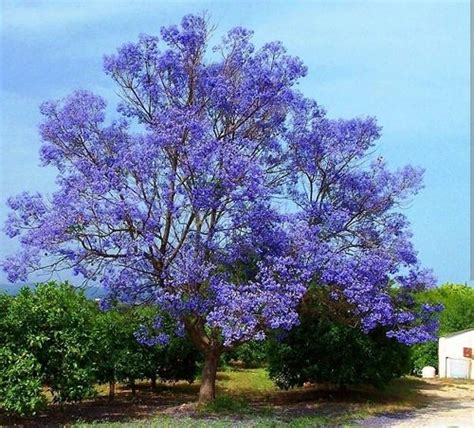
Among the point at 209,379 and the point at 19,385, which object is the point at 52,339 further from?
the point at 209,379

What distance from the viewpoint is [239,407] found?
46.4 ft

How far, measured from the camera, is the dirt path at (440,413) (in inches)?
520

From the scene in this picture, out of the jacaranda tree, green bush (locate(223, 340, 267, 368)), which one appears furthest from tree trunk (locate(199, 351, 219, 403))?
green bush (locate(223, 340, 267, 368))

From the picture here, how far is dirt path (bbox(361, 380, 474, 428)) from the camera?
1322 cm

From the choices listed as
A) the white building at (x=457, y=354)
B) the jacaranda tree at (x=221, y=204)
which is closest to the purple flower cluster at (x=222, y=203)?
the jacaranda tree at (x=221, y=204)

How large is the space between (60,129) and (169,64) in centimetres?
216

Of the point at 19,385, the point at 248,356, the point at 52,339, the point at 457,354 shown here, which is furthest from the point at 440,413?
the point at 248,356

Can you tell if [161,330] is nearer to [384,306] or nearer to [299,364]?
[299,364]

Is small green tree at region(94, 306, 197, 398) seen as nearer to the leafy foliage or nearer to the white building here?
the leafy foliage

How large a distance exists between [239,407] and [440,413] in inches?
145

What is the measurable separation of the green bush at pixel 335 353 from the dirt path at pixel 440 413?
1187mm

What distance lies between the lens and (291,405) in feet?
49.4

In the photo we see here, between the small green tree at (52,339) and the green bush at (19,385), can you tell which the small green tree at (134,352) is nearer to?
the small green tree at (52,339)

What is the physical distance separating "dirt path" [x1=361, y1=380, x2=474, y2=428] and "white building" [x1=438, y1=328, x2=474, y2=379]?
1930 mm
